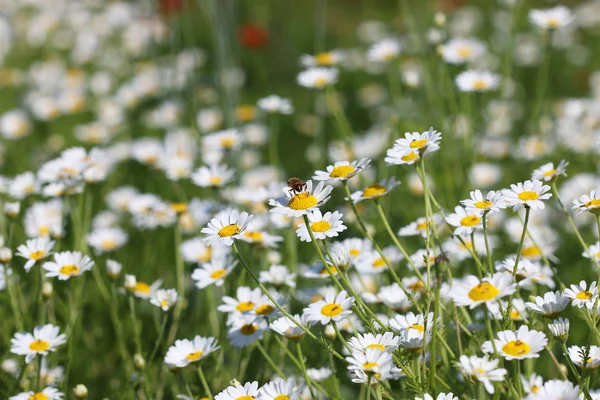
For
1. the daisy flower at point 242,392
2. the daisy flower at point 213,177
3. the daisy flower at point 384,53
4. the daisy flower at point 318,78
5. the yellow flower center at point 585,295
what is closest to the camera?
the daisy flower at point 242,392

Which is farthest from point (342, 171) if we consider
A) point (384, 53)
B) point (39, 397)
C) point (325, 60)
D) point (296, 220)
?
point (384, 53)

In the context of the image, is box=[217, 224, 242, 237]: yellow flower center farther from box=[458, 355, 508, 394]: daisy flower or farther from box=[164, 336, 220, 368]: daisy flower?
box=[458, 355, 508, 394]: daisy flower

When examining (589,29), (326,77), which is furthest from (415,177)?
(589,29)

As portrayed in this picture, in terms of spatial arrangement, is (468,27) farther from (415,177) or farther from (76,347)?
(76,347)

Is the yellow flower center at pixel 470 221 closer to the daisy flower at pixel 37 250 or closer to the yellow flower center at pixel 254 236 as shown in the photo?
the yellow flower center at pixel 254 236

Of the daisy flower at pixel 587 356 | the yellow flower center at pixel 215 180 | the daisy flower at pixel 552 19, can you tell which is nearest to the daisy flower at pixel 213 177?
the yellow flower center at pixel 215 180

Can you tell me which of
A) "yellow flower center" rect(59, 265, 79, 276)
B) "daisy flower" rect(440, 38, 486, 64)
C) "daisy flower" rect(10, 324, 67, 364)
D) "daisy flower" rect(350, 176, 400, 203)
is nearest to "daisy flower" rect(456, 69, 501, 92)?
"daisy flower" rect(440, 38, 486, 64)

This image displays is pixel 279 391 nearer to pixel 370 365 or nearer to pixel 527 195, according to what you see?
pixel 370 365

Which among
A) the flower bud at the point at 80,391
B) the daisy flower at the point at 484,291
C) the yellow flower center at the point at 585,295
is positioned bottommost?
the flower bud at the point at 80,391
